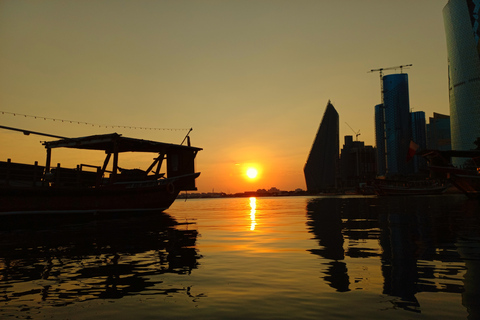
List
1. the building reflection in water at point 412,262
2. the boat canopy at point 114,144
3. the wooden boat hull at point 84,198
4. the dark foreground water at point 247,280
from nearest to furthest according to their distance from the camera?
1. the dark foreground water at point 247,280
2. the building reflection in water at point 412,262
3. the wooden boat hull at point 84,198
4. the boat canopy at point 114,144

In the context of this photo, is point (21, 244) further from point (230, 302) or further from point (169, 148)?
point (169, 148)

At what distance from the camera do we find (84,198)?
77.6 feet

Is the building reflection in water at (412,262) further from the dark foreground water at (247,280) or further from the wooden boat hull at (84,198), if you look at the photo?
the wooden boat hull at (84,198)

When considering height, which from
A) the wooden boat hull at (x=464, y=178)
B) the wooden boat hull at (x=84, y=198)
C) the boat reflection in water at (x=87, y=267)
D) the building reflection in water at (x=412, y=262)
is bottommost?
the boat reflection in water at (x=87, y=267)

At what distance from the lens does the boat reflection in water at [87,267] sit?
6414mm

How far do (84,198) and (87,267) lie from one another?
16.0 metres

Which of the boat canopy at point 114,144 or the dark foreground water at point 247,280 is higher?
the boat canopy at point 114,144

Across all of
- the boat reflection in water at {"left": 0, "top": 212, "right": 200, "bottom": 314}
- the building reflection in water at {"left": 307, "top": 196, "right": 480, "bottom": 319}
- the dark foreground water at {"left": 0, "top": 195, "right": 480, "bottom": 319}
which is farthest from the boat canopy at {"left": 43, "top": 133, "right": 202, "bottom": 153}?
the building reflection in water at {"left": 307, "top": 196, "right": 480, "bottom": 319}

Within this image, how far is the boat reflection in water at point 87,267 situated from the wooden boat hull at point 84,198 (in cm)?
636

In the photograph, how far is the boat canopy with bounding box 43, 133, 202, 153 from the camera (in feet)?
87.5

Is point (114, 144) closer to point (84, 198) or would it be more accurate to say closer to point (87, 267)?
point (84, 198)

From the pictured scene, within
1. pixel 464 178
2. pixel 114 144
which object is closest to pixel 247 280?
pixel 114 144

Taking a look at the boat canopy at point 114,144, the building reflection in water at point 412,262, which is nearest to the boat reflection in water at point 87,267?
the building reflection in water at point 412,262

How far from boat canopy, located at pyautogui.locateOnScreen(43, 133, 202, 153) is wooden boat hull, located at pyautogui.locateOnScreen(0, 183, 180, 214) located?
328cm
